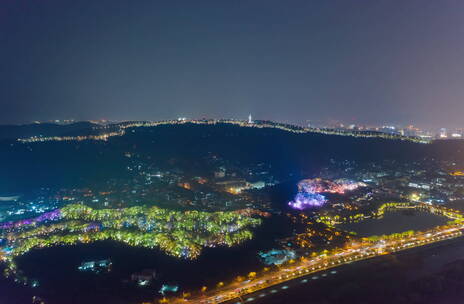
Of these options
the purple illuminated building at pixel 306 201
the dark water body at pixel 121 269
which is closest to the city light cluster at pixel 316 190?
the purple illuminated building at pixel 306 201

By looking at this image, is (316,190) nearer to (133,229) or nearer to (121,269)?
(133,229)

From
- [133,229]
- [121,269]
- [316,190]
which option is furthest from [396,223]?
[121,269]

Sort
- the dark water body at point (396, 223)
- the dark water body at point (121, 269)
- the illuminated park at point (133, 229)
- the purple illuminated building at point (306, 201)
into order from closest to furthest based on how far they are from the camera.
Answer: the dark water body at point (121, 269)
the illuminated park at point (133, 229)
the dark water body at point (396, 223)
the purple illuminated building at point (306, 201)

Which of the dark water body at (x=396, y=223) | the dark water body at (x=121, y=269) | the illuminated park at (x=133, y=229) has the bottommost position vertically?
the dark water body at (x=121, y=269)

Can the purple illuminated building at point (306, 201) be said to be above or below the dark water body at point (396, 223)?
above

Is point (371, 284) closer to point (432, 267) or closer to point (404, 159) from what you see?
point (432, 267)

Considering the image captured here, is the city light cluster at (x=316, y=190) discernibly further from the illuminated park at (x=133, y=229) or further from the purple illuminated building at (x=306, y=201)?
the illuminated park at (x=133, y=229)
